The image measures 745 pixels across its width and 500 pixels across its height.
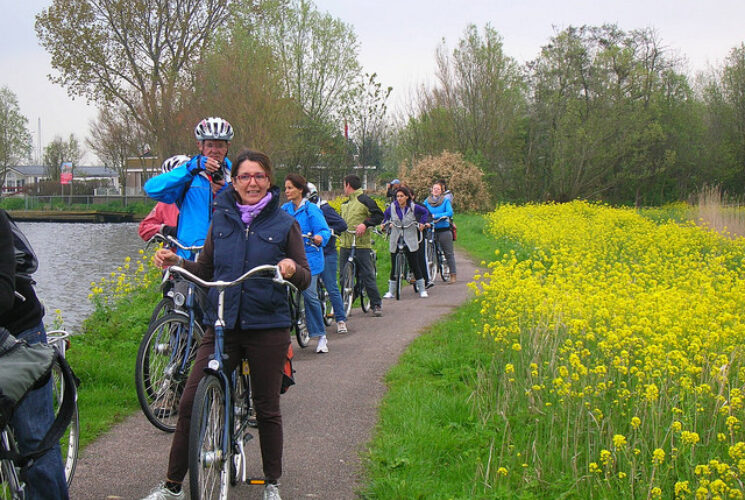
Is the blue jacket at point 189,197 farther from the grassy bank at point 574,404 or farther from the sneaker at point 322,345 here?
the sneaker at point 322,345

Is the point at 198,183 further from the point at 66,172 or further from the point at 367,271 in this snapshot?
the point at 66,172

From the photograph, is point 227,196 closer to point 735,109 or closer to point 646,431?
point 646,431

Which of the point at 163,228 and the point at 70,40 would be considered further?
the point at 70,40

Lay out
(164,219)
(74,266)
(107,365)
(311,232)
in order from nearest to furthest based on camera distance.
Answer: (164,219) < (107,365) < (311,232) < (74,266)

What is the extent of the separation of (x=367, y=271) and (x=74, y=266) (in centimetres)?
1428

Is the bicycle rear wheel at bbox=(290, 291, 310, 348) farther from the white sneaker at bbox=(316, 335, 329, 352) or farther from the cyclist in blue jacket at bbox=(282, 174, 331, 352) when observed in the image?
the white sneaker at bbox=(316, 335, 329, 352)

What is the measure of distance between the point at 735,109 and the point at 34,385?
5197 centimetres

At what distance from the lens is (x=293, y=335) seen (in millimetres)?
9953

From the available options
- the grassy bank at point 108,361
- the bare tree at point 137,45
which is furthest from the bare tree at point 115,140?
the grassy bank at point 108,361

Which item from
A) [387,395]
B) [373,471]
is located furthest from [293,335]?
[373,471]

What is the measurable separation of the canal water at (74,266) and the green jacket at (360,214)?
13.7 ft

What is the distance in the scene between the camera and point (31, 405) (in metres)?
3.37

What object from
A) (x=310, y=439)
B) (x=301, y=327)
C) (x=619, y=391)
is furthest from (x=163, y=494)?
(x=301, y=327)

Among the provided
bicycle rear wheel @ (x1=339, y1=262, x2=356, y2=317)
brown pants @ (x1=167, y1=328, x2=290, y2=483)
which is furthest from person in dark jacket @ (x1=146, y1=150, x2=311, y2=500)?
bicycle rear wheel @ (x1=339, y1=262, x2=356, y2=317)
